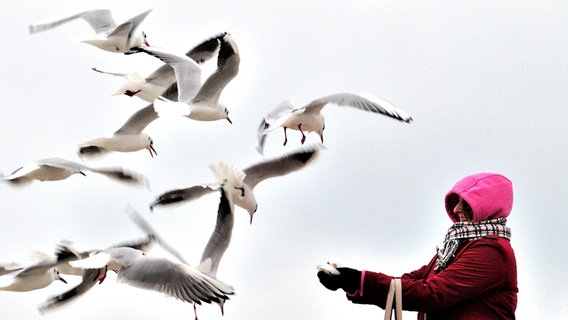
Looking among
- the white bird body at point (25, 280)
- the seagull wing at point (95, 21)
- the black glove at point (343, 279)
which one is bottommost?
the white bird body at point (25, 280)

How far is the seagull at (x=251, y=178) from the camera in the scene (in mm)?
4160

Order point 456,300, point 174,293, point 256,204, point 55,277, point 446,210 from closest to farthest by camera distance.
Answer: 1. point 456,300
2. point 446,210
3. point 174,293
4. point 256,204
5. point 55,277

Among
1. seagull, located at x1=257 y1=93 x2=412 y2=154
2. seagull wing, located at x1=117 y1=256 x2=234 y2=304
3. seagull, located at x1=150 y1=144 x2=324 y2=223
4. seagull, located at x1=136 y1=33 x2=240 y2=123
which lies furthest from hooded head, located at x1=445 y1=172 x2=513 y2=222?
seagull, located at x1=136 y1=33 x2=240 y2=123

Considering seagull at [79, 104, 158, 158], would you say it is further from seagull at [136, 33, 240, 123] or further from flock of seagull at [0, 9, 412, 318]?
seagull at [136, 33, 240, 123]

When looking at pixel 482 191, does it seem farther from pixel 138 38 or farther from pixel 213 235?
pixel 138 38

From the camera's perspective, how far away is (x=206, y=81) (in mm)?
5117

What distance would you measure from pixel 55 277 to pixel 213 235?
1454 mm

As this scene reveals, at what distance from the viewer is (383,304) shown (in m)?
2.35

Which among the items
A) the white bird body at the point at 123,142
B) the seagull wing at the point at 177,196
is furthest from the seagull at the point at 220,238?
the white bird body at the point at 123,142

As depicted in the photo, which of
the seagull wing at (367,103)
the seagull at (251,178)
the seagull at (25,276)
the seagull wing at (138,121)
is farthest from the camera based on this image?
the seagull wing at (138,121)

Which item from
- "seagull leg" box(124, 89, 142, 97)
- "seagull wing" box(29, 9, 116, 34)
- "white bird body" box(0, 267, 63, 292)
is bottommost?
"white bird body" box(0, 267, 63, 292)

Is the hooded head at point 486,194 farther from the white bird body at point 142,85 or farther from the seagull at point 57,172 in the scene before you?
the white bird body at point 142,85

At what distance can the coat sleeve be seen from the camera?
7.59ft

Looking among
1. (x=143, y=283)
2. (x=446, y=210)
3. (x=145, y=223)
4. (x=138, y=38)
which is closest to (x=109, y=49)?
(x=138, y=38)
